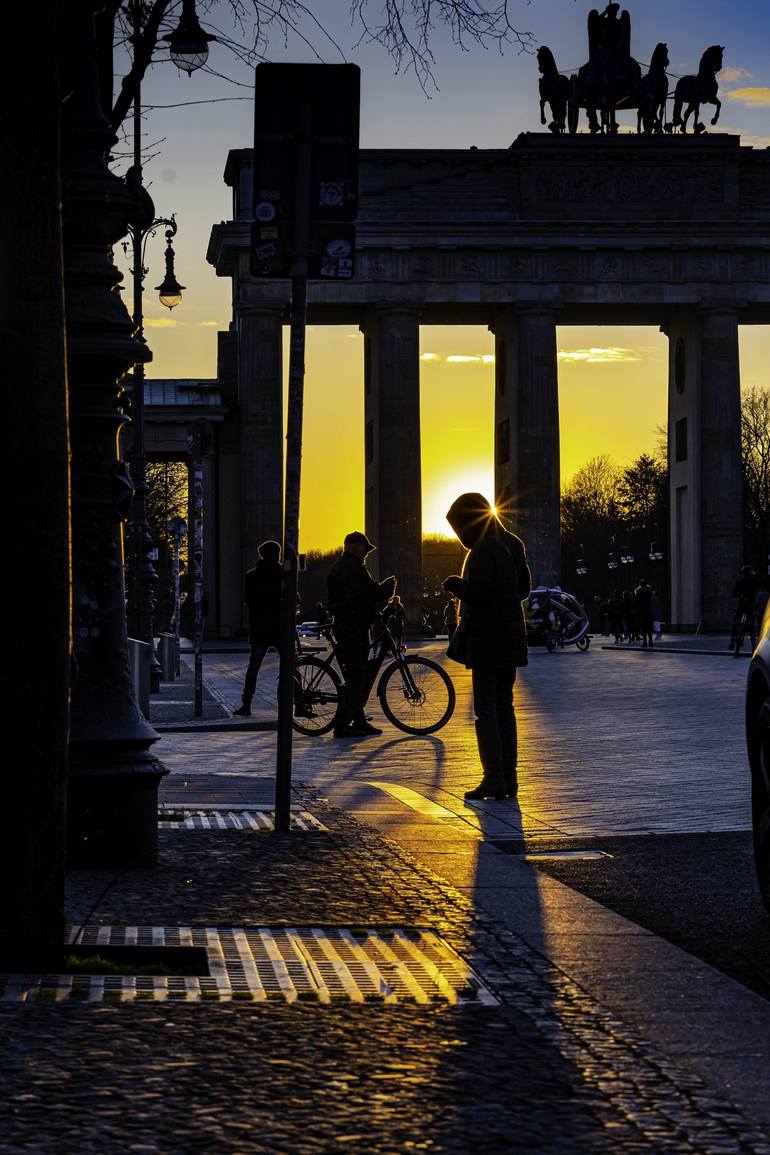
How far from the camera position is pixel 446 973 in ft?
19.7

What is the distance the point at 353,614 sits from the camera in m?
20.0

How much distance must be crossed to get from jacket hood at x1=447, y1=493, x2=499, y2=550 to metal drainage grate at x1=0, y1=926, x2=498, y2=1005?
7.02m

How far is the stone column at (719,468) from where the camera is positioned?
75062 millimetres

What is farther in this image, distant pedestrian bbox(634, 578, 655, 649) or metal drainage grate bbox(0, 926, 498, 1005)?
distant pedestrian bbox(634, 578, 655, 649)

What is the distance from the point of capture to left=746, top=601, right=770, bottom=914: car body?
24.6ft

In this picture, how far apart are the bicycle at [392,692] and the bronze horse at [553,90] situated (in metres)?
57.3

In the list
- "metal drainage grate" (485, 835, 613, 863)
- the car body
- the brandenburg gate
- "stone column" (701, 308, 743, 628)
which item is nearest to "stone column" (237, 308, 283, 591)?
the brandenburg gate

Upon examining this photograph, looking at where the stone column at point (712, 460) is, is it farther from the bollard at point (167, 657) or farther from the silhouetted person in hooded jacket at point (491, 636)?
the silhouetted person in hooded jacket at point (491, 636)

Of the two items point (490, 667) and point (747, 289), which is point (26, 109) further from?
point (747, 289)

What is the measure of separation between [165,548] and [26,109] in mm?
89450

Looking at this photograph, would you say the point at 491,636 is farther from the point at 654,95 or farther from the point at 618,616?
the point at 654,95

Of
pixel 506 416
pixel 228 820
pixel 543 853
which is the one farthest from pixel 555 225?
pixel 543 853

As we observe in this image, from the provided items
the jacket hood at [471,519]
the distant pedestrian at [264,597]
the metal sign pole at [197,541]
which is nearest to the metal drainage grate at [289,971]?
the jacket hood at [471,519]

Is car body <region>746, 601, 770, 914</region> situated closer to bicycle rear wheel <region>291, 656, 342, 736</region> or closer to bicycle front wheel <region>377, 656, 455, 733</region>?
bicycle front wheel <region>377, 656, 455, 733</region>
